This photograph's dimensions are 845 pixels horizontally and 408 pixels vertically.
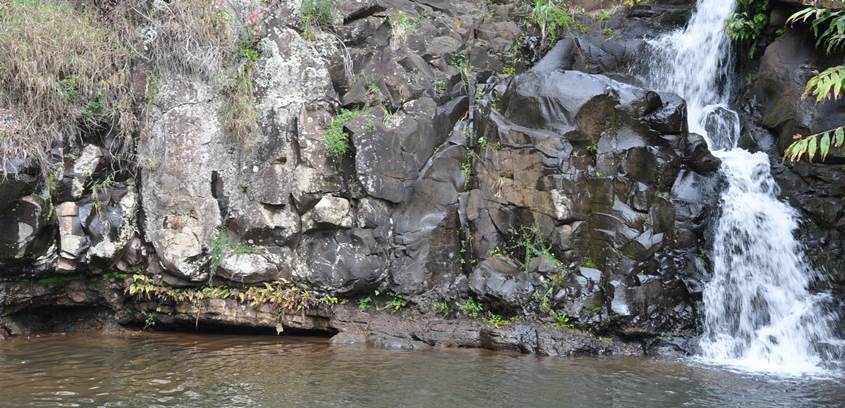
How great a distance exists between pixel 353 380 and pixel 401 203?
2.93m

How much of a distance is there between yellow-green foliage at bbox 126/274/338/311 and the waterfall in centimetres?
480

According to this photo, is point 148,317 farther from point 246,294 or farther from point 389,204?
point 389,204

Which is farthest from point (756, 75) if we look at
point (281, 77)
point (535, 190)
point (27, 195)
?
point (27, 195)

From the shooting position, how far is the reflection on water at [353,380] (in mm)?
5883

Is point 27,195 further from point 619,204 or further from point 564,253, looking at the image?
point 619,204

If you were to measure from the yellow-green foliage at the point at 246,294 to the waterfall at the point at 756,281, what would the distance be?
4803 mm

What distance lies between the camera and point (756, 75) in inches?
368

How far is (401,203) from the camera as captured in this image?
887 centimetres

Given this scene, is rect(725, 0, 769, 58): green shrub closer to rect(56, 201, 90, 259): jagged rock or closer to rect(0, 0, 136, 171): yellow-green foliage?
rect(0, 0, 136, 171): yellow-green foliage

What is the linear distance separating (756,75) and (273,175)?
6.82 meters

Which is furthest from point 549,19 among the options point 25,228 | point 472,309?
point 25,228

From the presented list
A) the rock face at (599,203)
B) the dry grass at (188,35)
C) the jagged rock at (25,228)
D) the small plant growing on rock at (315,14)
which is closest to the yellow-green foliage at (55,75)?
the dry grass at (188,35)

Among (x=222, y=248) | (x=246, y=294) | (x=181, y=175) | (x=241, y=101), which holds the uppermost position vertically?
(x=241, y=101)

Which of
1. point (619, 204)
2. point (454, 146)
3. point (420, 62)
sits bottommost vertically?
point (619, 204)
